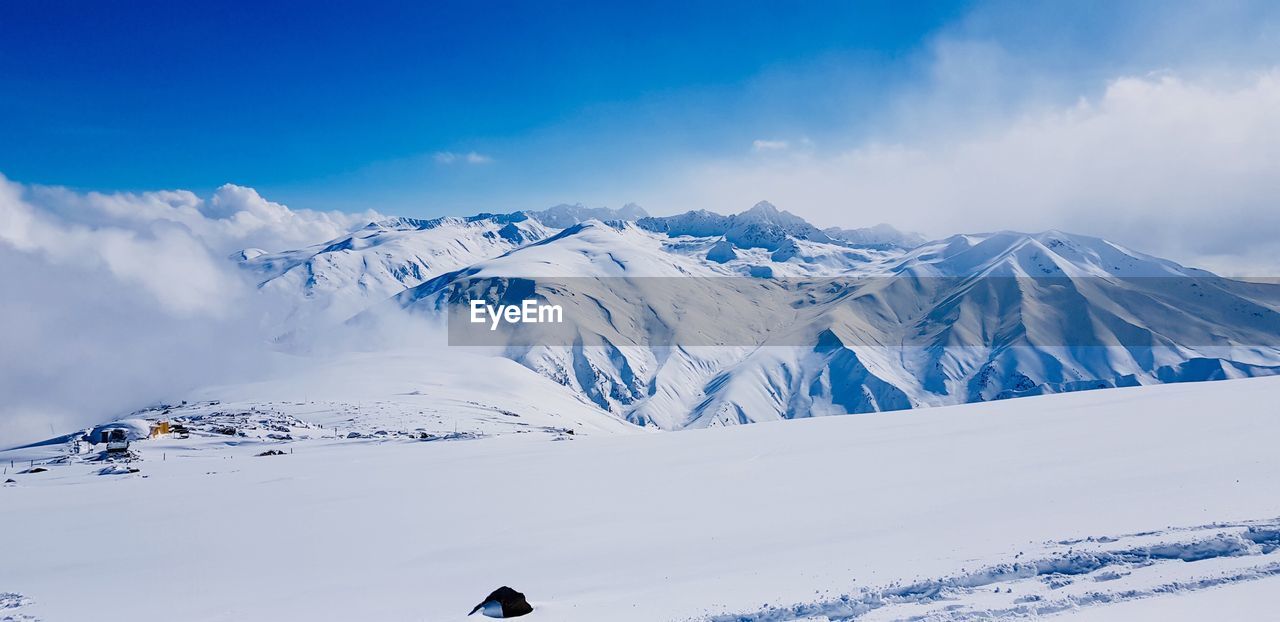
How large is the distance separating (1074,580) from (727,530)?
7.43 metres

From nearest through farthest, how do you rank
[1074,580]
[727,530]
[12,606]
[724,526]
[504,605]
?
[1074,580] → [504,605] → [12,606] → [727,530] → [724,526]

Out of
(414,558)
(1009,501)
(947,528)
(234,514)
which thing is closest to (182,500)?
(234,514)

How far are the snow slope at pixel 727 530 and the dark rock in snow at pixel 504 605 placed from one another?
1.08 feet

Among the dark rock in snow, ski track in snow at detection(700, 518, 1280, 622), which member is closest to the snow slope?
ski track in snow at detection(700, 518, 1280, 622)

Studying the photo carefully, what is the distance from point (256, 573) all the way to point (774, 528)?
12846 mm

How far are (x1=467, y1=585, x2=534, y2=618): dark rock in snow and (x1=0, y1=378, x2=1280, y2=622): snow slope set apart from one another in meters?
0.33

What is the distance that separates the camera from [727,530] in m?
16.7

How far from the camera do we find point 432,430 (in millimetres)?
58062

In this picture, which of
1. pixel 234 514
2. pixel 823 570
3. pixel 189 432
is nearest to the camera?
pixel 823 570

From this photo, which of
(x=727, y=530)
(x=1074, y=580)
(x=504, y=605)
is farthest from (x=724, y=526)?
(x=1074, y=580)

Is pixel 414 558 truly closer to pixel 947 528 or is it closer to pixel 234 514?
pixel 234 514

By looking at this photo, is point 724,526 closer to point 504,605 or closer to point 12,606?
point 504,605

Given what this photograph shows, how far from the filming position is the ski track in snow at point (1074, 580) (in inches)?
431

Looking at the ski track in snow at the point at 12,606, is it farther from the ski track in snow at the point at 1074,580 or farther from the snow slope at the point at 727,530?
the ski track in snow at the point at 1074,580
